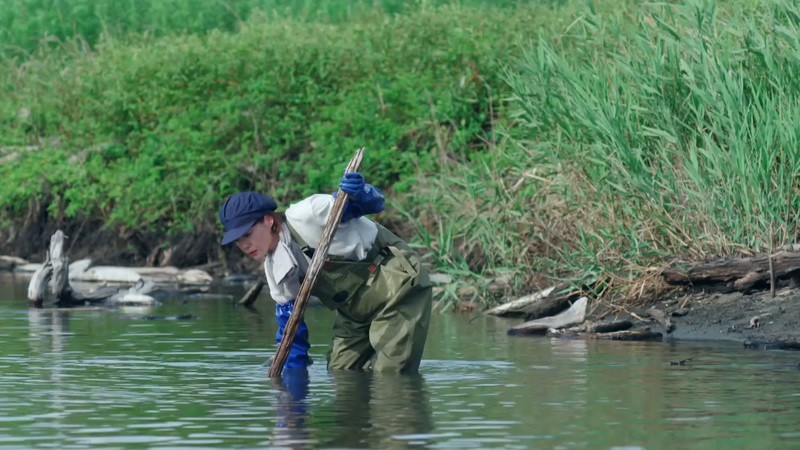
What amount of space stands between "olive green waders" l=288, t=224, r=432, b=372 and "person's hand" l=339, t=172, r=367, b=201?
49 centimetres

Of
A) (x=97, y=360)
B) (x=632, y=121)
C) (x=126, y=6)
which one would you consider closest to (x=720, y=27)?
(x=632, y=121)

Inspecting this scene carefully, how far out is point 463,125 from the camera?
19.3m

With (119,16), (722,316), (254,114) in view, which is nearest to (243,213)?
(722,316)

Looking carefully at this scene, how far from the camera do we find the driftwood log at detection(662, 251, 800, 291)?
1293 cm

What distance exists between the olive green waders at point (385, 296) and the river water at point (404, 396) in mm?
183

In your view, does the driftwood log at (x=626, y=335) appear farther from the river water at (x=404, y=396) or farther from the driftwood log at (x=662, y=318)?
the river water at (x=404, y=396)

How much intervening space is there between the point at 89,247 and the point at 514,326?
9221 millimetres

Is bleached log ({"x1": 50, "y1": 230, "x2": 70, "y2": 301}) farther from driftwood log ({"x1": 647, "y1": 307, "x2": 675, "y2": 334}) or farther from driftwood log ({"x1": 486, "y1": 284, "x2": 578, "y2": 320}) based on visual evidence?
driftwood log ({"x1": 647, "y1": 307, "x2": 675, "y2": 334})

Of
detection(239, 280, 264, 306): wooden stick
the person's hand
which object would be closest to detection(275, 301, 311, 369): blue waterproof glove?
the person's hand

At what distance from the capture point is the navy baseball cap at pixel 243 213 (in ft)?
31.9

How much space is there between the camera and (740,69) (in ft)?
44.1

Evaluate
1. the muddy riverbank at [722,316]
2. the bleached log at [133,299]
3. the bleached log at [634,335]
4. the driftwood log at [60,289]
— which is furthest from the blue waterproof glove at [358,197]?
the bleached log at [133,299]

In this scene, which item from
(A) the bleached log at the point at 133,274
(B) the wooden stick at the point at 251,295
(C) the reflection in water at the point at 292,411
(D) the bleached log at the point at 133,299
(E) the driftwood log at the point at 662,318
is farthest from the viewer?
(A) the bleached log at the point at 133,274

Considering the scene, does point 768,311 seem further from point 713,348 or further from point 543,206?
point 543,206
